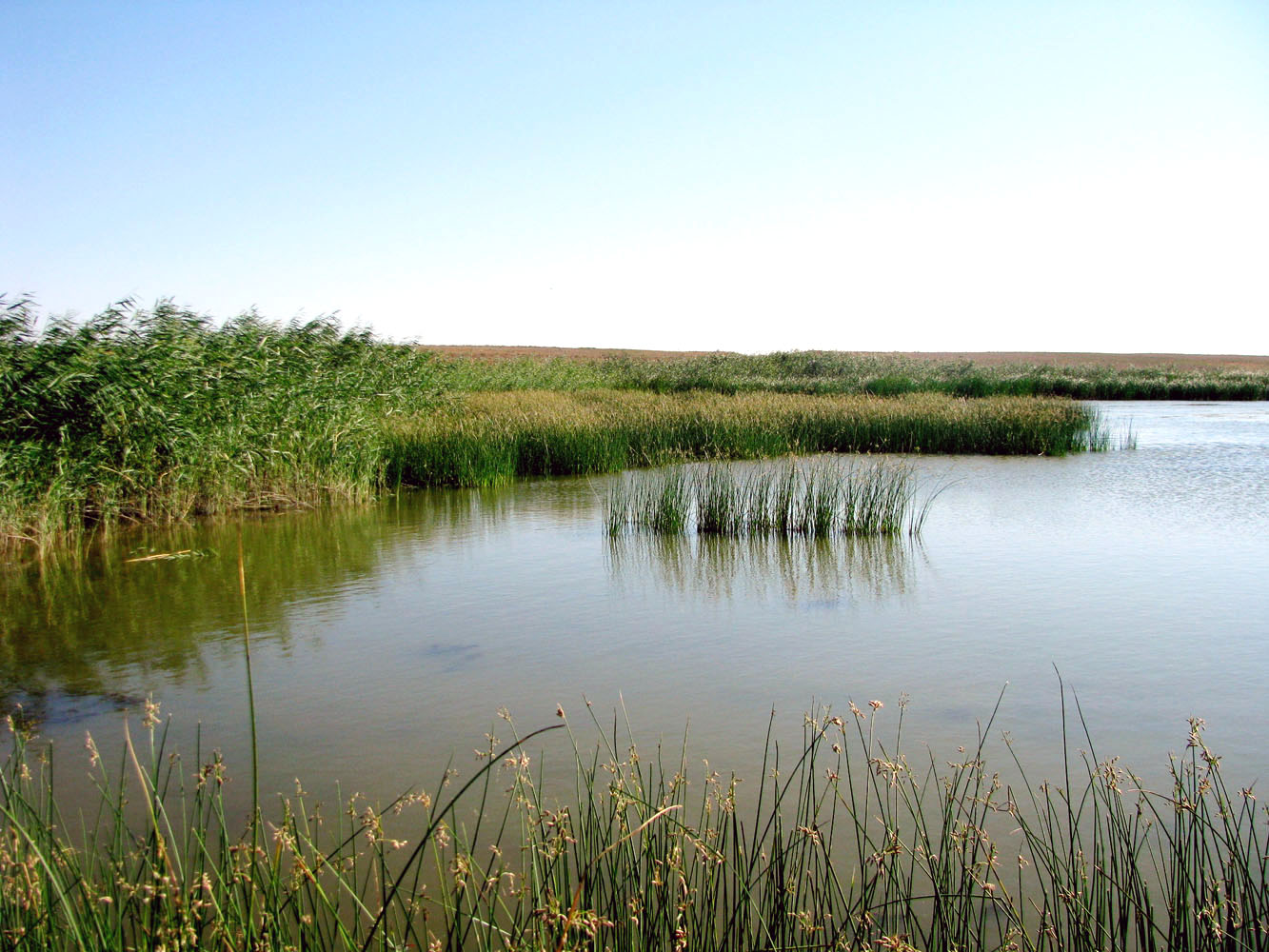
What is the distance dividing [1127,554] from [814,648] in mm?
3750

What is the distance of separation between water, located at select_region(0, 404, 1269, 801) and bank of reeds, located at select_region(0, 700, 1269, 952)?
0.37 meters

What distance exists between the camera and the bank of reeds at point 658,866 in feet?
6.67

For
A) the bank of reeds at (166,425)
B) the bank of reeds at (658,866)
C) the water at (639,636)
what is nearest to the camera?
the bank of reeds at (658,866)

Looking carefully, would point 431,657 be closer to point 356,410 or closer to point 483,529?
point 483,529

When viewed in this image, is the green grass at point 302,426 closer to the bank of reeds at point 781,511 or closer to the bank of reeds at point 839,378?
the bank of reeds at point 781,511

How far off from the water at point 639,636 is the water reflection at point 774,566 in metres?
0.04

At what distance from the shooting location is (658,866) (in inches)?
87.1

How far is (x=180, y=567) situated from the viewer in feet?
24.7

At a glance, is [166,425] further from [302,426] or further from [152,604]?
[152,604]

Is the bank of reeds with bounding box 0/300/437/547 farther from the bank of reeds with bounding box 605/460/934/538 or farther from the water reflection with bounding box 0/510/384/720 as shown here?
the bank of reeds with bounding box 605/460/934/538

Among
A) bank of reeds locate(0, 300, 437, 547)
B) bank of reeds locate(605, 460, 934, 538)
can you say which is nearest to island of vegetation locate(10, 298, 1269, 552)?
bank of reeds locate(0, 300, 437, 547)

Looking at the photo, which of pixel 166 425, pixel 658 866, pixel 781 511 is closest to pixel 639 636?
pixel 658 866

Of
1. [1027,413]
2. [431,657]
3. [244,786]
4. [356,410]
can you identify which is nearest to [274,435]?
[356,410]

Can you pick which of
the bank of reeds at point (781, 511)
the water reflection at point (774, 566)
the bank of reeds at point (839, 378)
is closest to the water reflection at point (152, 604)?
the water reflection at point (774, 566)
